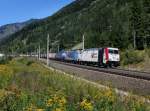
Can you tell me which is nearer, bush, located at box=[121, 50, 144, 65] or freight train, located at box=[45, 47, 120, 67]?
freight train, located at box=[45, 47, 120, 67]

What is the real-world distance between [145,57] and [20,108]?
176 feet

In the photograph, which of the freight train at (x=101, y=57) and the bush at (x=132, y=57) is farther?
the bush at (x=132, y=57)

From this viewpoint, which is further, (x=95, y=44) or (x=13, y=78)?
(x=95, y=44)

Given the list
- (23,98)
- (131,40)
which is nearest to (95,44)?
(131,40)

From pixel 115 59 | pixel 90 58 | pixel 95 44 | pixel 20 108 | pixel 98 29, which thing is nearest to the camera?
pixel 20 108

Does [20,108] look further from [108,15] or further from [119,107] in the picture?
[108,15]

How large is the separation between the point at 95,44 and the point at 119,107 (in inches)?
4247

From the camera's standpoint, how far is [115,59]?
2404 inches

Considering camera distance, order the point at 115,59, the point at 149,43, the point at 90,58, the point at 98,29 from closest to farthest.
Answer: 1. the point at 115,59
2. the point at 90,58
3. the point at 149,43
4. the point at 98,29

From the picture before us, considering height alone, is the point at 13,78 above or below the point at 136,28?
below

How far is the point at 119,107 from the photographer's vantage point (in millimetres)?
10523

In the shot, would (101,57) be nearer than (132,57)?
Yes

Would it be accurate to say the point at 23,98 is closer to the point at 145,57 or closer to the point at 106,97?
the point at 106,97

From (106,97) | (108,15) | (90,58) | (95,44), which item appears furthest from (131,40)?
(106,97)
